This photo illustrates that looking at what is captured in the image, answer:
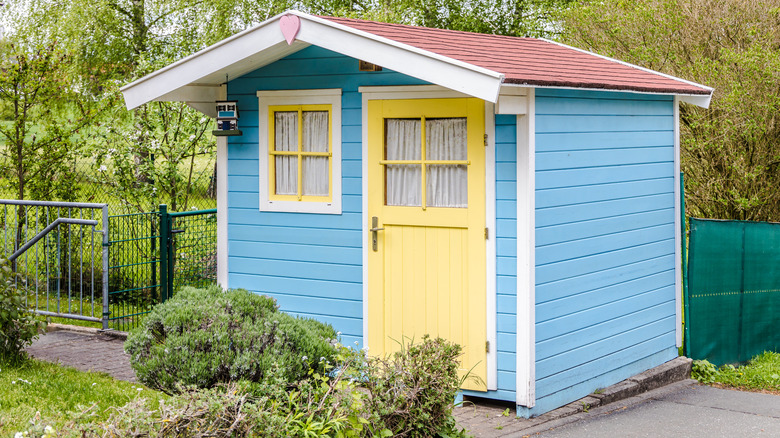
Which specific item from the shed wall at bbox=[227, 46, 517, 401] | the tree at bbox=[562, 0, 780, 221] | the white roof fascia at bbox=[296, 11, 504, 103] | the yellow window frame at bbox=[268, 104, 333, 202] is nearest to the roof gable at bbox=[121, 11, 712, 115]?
the white roof fascia at bbox=[296, 11, 504, 103]

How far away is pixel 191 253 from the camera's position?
9.30m

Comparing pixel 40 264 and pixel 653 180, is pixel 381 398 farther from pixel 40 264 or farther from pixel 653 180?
pixel 40 264

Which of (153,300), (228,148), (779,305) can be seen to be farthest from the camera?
(779,305)

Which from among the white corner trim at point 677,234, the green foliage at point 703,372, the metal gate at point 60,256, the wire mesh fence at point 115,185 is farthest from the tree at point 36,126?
the green foliage at point 703,372

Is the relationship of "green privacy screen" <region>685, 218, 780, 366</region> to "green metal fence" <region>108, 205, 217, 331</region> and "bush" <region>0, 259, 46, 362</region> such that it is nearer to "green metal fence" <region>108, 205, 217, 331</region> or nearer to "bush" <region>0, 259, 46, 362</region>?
"green metal fence" <region>108, 205, 217, 331</region>

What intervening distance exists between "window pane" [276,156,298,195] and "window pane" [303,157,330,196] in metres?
0.10

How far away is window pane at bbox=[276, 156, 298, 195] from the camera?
7617 millimetres

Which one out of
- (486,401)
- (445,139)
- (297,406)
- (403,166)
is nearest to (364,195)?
(403,166)

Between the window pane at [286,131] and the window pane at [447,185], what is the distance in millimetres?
1273

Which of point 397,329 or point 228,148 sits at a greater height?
point 228,148

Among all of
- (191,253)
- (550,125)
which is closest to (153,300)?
(191,253)

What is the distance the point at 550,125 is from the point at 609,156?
1.03 meters

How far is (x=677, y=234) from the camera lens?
28.1ft

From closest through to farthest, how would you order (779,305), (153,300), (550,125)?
(550,125) → (153,300) → (779,305)
